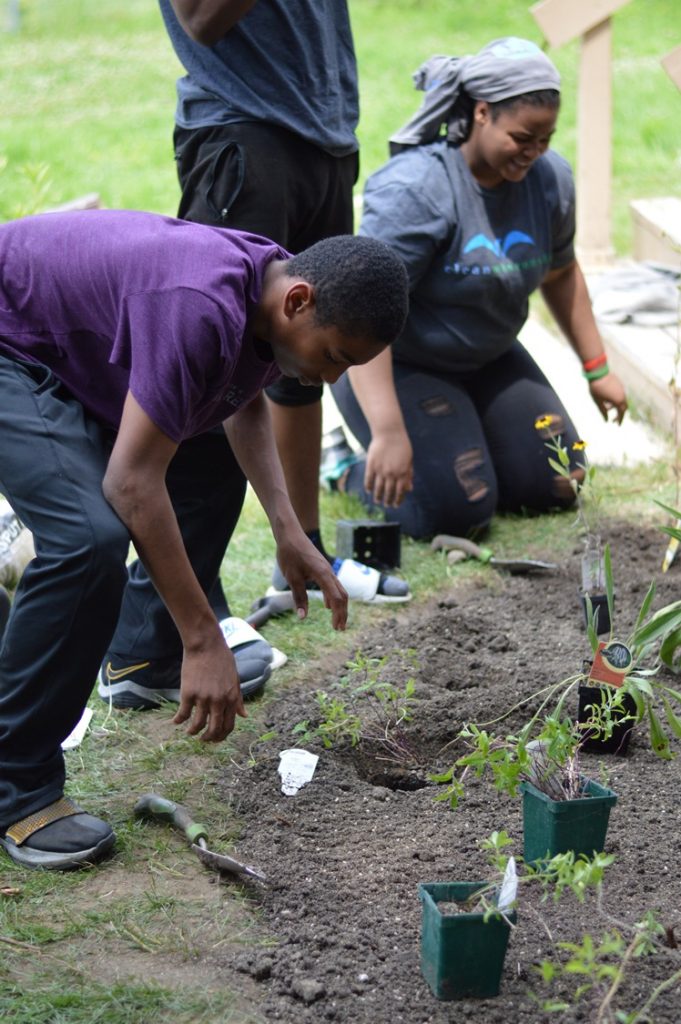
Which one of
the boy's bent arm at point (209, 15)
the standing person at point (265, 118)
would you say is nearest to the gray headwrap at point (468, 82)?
the standing person at point (265, 118)

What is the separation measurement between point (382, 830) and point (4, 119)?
11513mm

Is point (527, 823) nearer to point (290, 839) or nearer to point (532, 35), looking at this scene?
point (290, 839)

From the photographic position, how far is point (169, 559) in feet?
7.54

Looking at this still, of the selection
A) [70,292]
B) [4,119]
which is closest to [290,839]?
[70,292]

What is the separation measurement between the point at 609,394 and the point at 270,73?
1687 millimetres

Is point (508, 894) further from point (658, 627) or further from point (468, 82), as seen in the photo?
point (468, 82)

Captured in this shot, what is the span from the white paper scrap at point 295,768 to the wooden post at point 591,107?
4876 mm

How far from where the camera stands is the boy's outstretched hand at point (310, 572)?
8.73 feet

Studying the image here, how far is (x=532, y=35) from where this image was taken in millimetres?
14766

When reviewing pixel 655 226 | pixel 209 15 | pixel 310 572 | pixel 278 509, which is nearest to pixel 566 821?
pixel 310 572

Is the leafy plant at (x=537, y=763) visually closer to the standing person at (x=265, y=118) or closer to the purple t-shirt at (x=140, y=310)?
the purple t-shirt at (x=140, y=310)

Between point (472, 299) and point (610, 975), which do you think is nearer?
point (610, 975)

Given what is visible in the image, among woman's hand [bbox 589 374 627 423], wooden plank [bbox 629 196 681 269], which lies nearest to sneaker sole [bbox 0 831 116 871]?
woman's hand [bbox 589 374 627 423]

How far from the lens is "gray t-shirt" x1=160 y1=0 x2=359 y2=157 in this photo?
3188 mm
